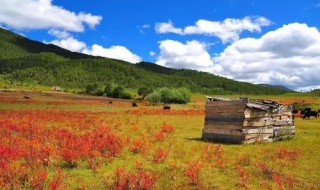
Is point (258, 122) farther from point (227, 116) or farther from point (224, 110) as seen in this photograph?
point (224, 110)

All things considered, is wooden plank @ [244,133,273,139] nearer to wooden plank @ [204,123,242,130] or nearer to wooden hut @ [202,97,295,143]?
wooden hut @ [202,97,295,143]

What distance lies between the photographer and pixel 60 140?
18.2m

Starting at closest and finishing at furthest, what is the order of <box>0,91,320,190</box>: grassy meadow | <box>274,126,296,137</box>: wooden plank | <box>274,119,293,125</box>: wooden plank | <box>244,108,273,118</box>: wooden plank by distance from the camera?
<box>0,91,320,190</box>: grassy meadow < <box>244,108,273,118</box>: wooden plank < <box>274,126,296,137</box>: wooden plank < <box>274,119,293,125</box>: wooden plank

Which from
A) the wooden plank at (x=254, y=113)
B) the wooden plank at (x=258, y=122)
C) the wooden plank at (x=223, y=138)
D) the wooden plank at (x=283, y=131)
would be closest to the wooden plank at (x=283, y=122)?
the wooden plank at (x=283, y=131)

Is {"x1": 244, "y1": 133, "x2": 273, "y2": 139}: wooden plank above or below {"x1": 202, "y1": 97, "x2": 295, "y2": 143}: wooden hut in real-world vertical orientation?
below

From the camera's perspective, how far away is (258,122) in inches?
778

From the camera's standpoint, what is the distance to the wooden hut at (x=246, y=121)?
1928 cm

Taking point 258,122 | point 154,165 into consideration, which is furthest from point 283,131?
point 154,165

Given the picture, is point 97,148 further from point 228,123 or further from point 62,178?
point 228,123

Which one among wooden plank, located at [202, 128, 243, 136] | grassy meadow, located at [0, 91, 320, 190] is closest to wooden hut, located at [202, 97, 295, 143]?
wooden plank, located at [202, 128, 243, 136]

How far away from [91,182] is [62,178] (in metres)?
0.96

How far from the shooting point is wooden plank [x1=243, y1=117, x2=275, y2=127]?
19267 millimetres

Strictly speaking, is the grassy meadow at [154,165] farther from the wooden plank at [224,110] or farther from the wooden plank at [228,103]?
the wooden plank at [228,103]

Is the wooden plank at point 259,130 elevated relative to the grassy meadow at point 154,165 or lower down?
elevated
